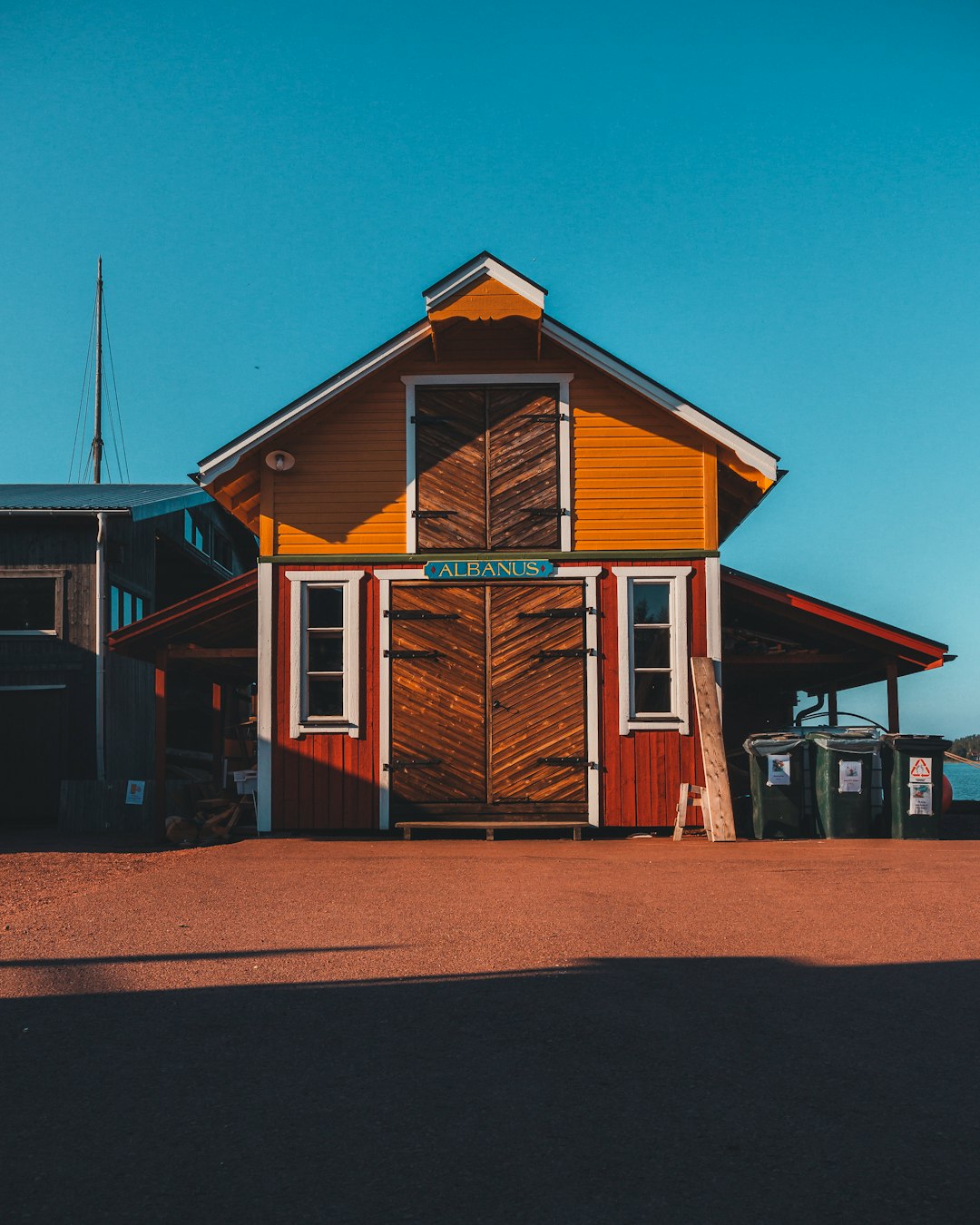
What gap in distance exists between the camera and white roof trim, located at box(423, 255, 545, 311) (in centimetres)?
1496

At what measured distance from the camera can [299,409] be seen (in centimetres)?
1527

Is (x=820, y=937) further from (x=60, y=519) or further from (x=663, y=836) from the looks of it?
(x=60, y=519)

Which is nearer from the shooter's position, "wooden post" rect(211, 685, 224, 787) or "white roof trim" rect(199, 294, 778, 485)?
"white roof trim" rect(199, 294, 778, 485)

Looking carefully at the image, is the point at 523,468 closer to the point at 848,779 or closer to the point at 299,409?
the point at 299,409

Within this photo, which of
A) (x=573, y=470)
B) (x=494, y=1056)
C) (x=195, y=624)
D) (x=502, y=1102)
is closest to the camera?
(x=502, y=1102)

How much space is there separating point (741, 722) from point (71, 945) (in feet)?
55.4

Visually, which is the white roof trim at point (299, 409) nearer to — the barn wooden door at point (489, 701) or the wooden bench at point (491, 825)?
the barn wooden door at point (489, 701)

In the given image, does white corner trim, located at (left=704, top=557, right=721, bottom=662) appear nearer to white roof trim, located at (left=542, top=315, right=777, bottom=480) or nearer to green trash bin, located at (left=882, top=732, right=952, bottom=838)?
white roof trim, located at (left=542, top=315, right=777, bottom=480)

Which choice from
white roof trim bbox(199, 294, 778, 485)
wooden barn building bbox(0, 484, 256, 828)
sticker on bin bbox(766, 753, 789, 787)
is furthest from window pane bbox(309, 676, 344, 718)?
wooden barn building bbox(0, 484, 256, 828)

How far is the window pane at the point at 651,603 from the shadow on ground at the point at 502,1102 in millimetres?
9188

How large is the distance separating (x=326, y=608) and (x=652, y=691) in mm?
4430

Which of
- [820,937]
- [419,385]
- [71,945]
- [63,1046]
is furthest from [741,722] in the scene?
[63,1046]

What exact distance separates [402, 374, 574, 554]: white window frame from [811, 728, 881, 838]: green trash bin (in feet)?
14.0

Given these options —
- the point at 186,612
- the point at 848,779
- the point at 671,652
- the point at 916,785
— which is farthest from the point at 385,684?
the point at 916,785
